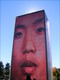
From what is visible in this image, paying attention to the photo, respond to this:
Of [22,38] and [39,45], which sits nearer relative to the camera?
[39,45]

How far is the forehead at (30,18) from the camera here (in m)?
13.9

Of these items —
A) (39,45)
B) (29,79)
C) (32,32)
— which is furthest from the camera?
(32,32)

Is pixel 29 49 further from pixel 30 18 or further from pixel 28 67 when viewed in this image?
pixel 30 18

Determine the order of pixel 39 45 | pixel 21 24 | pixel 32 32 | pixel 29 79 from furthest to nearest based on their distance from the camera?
pixel 21 24 < pixel 32 32 < pixel 39 45 < pixel 29 79

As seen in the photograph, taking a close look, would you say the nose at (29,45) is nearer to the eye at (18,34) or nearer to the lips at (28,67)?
the eye at (18,34)

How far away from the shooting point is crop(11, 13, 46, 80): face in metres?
11.9

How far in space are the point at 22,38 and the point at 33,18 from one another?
9.50 feet

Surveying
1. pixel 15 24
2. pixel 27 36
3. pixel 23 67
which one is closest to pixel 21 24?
pixel 15 24

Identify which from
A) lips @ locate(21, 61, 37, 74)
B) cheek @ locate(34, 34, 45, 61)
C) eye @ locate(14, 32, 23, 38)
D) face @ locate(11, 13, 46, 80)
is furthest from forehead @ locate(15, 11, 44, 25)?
lips @ locate(21, 61, 37, 74)

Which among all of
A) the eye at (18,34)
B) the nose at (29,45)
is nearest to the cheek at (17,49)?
the nose at (29,45)

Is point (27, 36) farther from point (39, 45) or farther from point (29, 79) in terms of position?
point (29, 79)

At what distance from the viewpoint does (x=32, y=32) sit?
13.5 metres

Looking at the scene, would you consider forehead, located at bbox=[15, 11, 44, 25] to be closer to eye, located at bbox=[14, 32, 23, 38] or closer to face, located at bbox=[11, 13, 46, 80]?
face, located at bbox=[11, 13, 46, 80]

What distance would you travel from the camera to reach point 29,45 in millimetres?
13164
